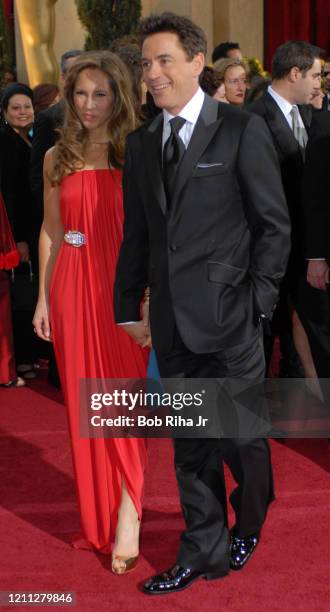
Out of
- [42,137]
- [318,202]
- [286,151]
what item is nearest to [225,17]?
[42,137]

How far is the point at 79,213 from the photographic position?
3.20 m

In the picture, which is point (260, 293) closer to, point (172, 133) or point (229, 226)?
point (229, 226)

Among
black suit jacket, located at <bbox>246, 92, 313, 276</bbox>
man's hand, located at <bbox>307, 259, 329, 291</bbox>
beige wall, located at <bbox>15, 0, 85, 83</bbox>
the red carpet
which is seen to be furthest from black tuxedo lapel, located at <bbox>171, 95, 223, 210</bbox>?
beige wall, located at <bbox>15, 0, 85, 83</bbox>

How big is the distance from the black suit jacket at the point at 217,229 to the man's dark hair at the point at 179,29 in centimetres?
16

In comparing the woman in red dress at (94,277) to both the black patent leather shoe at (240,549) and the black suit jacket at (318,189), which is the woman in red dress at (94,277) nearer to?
the black patent leather shoe at (240,549)

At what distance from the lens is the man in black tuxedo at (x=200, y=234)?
2.73m

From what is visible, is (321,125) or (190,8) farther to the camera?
(190,8)

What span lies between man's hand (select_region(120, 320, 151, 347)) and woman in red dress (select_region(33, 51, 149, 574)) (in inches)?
8.5

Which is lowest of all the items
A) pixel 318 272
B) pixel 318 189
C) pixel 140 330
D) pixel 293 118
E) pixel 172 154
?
pixel 318 272

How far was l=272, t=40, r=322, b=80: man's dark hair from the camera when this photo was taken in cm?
445

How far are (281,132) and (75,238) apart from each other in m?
1.47

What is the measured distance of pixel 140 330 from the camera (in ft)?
9.94

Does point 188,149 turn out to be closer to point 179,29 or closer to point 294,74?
point 179,29

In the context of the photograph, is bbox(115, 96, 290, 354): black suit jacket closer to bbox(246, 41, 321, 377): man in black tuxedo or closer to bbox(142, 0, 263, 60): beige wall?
bbox(246, 41, 321, 377): man in black tuxedo
